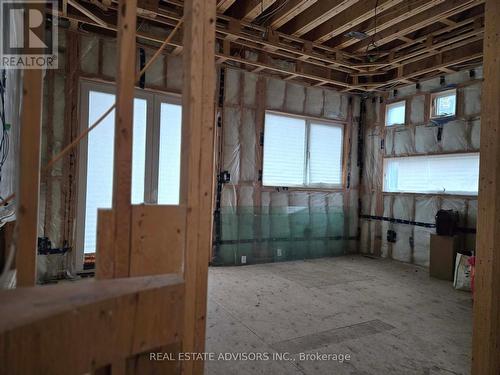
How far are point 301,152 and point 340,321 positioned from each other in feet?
10.9

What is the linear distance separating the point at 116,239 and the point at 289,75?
4924 mm

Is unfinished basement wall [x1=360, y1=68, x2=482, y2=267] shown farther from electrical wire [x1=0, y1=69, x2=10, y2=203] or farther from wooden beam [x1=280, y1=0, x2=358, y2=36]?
electrical wire [x1=0, y1=69, x2=10, y2=203]

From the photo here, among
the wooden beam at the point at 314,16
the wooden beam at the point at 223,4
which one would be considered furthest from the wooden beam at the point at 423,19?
the wooden beam at the point at 223,4

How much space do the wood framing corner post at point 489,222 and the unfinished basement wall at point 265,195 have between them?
3.55 meters

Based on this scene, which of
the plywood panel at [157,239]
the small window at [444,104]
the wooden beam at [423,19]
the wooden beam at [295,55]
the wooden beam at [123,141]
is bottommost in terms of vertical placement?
the plywood panel at [157,239]

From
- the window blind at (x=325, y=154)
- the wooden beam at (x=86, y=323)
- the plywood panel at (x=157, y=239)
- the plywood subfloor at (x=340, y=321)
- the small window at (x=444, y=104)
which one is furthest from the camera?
the window blind at (x=325, y=154)

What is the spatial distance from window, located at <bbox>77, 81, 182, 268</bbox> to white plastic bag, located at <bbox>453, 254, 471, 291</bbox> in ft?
12.6

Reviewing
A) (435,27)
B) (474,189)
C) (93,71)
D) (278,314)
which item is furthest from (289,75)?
(278,314)

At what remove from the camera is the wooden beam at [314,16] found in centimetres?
363

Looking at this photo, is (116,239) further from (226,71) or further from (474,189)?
(474,189)

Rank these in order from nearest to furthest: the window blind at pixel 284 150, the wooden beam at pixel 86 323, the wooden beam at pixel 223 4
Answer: the wooden beam at pixel 86 323 → the wooden beam at pixel 223 4 → the window blind at pixel 284 150

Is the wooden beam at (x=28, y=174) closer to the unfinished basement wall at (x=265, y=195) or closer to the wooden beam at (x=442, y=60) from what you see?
the unfinished basement wall at (x=265, y=195)

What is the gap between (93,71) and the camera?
4039mm

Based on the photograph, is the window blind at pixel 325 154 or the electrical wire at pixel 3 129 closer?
the electrical wire at pixel 3 129
